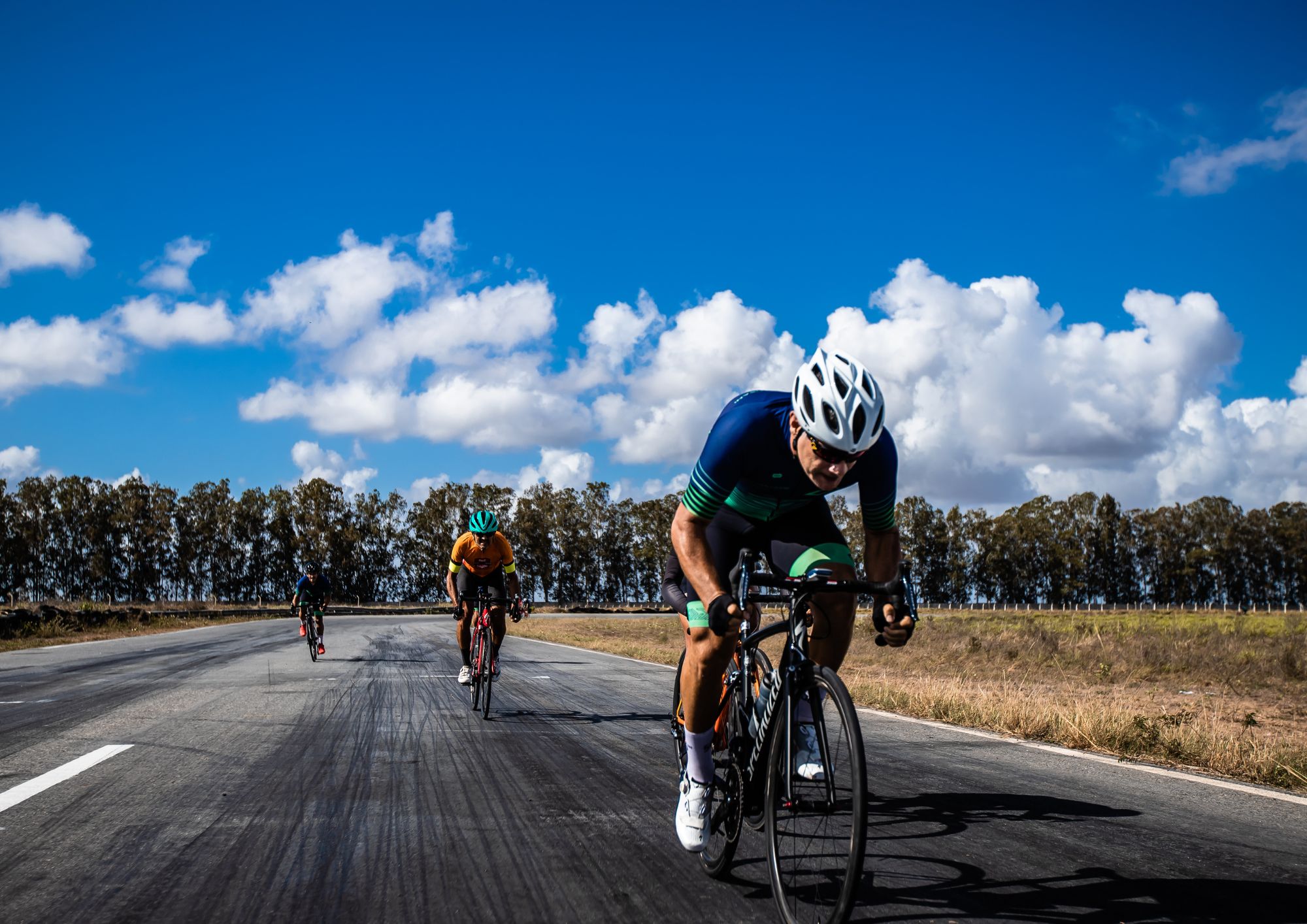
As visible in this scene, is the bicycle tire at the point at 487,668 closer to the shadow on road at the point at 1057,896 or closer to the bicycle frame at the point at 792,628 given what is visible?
the shadow on road at the point at 1057,896

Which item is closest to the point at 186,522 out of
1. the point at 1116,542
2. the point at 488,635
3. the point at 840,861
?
the point at 488,635

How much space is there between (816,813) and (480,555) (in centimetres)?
656

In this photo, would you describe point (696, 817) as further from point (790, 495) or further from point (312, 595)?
point (312, 595)

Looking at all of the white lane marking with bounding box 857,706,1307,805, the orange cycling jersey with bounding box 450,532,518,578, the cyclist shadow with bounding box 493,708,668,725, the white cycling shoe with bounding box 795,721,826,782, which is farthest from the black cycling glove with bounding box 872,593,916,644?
the orange cycling jersey with bounding box 450,532,518,578

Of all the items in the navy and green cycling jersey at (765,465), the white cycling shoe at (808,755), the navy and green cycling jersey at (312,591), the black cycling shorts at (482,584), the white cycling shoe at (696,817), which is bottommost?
the white cycling shoe at (696,817)

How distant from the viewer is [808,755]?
2834 mm

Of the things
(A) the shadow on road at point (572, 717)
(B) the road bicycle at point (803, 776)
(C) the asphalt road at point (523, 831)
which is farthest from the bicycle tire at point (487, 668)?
(B) the road bicycle at point (803, 776)

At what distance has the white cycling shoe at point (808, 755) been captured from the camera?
9.16 feet

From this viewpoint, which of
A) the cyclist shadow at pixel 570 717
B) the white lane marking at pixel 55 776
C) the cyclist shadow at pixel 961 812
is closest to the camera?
the cyclist shadow at pixel 961 812

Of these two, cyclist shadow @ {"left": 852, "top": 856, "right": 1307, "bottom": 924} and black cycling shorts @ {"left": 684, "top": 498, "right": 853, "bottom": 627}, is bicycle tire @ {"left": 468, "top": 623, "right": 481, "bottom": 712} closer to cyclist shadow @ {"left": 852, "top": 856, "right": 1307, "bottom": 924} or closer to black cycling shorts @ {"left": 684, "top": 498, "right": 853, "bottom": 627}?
black cycling shorts @ {"left": 684, "top": 498, "right": 853, "bottom": 627}

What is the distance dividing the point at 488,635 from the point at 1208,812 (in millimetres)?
5935

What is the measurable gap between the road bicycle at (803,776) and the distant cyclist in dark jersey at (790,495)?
0.35ft

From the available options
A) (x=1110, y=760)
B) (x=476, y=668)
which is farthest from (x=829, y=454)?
(x=476, y=668)

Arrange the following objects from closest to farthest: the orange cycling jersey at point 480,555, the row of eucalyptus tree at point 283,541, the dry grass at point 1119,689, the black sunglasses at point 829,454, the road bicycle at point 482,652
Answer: the black sunglasses at point 829,454
the dry grass at point 1119,689
the road bicycle at point 482,652
the orange cycling jersey at point 480,555
the row of eucalyptus tree at point 283,541
